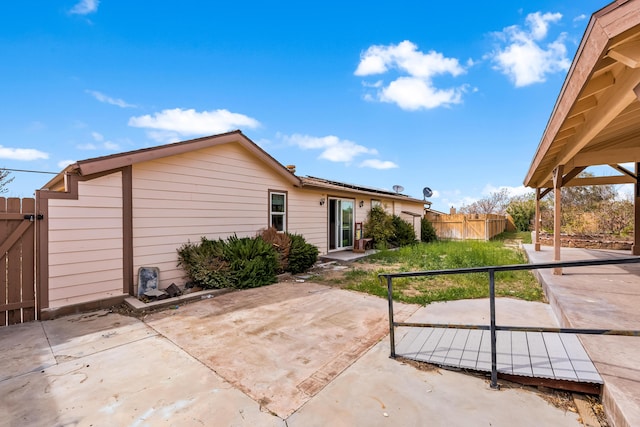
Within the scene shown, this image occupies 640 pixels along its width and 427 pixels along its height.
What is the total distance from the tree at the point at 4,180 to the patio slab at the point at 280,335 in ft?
37.3

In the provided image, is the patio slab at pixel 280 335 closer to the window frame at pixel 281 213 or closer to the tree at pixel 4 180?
the window frame at pixel 281 213

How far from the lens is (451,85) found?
12.0 m

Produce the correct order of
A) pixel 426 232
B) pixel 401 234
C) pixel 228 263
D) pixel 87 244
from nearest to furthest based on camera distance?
pixel 87 244, pixel 228 263, pixel 401 234, pixel 426 232

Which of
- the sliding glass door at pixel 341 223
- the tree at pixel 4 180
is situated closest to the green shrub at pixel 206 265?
the sliding glass door at pixel 341 223

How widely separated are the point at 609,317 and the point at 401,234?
421 inches

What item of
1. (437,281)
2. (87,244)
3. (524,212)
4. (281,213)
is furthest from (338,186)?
(524,212)

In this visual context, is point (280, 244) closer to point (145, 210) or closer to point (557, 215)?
point (145, 210)

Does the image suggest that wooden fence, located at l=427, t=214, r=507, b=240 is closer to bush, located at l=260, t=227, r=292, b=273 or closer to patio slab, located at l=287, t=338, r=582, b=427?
bush, located at l=260, t=227, r=292, b=273

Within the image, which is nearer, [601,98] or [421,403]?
[421,403]

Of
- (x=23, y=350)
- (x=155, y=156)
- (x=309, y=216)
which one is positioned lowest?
(x=23, y=350)

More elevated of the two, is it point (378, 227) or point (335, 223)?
point (335, 223)

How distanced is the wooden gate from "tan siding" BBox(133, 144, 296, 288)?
1435mm

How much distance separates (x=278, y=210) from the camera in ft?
29.0

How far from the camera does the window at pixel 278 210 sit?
859 centimetres
